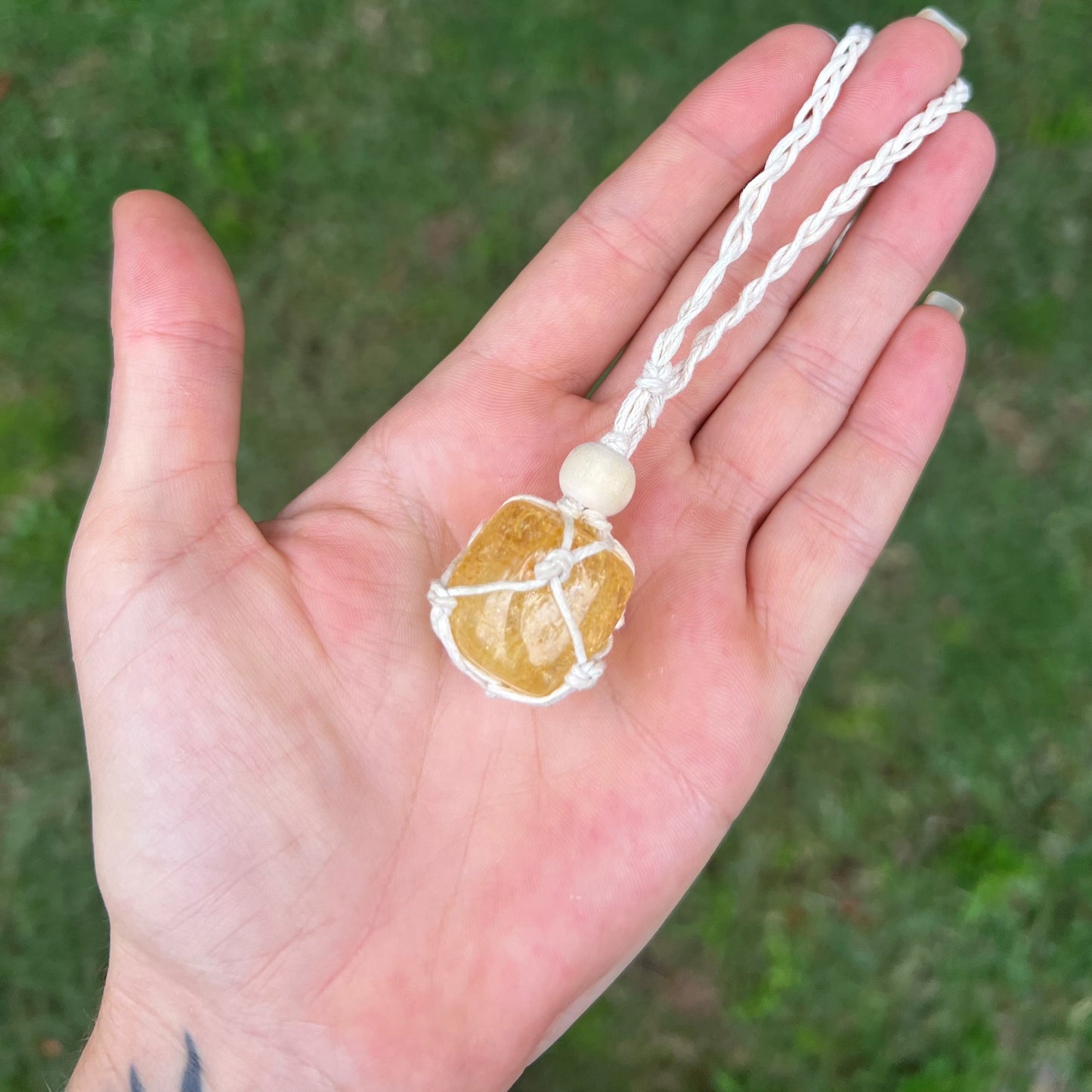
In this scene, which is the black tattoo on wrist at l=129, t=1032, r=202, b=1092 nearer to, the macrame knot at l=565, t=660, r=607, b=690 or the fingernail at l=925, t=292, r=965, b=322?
the macrame knot at l=565, t=660, r=607, b=690

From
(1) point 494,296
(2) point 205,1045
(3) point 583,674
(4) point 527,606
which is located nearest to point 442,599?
(4) point 527,606

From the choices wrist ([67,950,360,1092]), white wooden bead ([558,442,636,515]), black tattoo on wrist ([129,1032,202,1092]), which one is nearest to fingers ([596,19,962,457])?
white wooden bead ([558,442,636,515])

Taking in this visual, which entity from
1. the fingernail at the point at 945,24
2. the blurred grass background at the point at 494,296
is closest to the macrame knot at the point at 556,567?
the blurred grass background at the point at 494,296

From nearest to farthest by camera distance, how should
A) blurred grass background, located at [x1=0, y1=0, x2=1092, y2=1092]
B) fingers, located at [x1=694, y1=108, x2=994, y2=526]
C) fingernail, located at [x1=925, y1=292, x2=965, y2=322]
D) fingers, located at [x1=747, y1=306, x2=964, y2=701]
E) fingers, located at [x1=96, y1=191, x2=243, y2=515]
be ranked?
fingers, located at [x1=96, y1=191, x2=243, y2=515], fingers, located at [x1=747, y1=306, x2=964, y2=701], fingers, located at [x1=694, y1=108, x2=994, y2=526], fingernail, located at [x1=925, y1=292, x2=965, y2=322], blurred grass background, located at [x1=0, y1=0, x2=1092, y2=1092]

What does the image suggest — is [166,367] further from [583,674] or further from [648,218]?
[648,218]

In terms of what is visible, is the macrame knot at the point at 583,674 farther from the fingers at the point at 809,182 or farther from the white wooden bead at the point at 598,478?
the fingers at the point at 809,182

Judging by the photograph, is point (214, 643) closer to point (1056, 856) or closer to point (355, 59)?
point (355, 59)
